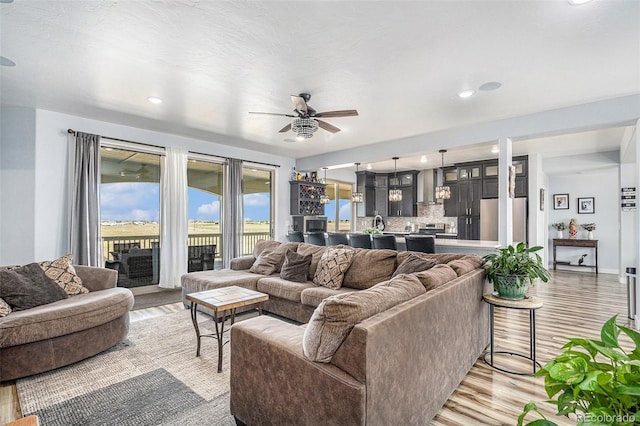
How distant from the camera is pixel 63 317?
2600mm

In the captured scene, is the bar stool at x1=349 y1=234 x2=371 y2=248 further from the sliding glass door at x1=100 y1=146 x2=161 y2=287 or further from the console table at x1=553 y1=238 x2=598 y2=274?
the console table at x1=553 y1=238 x2=598 y2=274

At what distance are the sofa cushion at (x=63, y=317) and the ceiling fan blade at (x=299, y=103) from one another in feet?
8.74

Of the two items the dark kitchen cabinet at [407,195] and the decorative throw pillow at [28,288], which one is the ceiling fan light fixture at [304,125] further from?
the dark kitchen cabinet at [407,195]

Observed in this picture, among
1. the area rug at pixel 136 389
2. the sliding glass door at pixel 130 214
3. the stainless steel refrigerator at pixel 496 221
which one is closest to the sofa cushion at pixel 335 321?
the area rug at pixel 136 389

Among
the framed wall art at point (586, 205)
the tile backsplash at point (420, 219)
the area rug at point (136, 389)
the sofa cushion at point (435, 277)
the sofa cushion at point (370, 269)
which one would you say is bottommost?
the area rug at point (136, 389)

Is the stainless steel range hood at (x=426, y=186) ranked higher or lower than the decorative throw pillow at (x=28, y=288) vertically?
higher

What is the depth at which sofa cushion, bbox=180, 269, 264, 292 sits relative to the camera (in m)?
3.79

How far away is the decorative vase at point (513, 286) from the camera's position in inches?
102

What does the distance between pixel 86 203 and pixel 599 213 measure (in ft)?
35.1

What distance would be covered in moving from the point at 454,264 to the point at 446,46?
Answer: 1902 mm

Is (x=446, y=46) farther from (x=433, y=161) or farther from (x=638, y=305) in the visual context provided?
(x=433, y=161)

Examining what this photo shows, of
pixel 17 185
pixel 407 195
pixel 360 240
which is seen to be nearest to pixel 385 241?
pixel 360 240

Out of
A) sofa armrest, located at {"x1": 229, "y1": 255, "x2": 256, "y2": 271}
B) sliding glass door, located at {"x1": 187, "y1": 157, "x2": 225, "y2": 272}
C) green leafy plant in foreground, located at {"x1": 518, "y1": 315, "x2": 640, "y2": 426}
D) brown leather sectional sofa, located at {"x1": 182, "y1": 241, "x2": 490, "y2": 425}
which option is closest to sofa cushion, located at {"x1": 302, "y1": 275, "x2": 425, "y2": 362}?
brown leather sectional sofa, located at {"x1": 182, "y1": 241, "x2": 490, "y2": 425}

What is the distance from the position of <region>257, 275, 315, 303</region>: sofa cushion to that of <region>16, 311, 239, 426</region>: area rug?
0.87 metres
